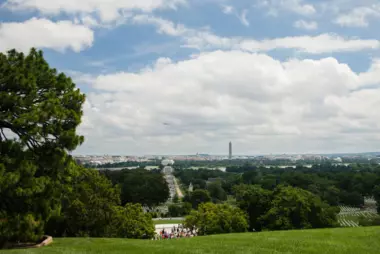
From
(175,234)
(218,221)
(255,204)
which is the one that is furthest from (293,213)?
(175,234)

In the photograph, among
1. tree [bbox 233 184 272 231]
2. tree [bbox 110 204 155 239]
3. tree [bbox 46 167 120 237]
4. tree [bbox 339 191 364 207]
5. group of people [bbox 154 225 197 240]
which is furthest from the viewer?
tree [bbox 339 191 364 207]

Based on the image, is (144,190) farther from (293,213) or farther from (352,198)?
(352,198)

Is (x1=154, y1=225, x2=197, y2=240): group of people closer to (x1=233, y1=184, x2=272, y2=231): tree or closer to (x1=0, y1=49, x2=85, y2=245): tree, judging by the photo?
(x1=233, y1=184, x2=272, y2=231): tree

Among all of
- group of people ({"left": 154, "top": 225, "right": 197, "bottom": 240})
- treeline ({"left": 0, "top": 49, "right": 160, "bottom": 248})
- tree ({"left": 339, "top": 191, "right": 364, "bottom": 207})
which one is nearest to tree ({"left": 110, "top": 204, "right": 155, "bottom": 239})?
group of people ({"left": 154, "top": 225, "right": 197, "bottom": 240})

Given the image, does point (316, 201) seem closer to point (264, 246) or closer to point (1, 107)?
point (264, 246)

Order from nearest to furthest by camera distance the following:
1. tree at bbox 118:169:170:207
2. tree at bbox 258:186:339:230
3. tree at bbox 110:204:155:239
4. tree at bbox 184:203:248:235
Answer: tree at bbox 110:204:155:239 < tree at bbox 258:186:339:230 < tree at bbox 184:203:248:235 < tree at bbox 118:169:170:207

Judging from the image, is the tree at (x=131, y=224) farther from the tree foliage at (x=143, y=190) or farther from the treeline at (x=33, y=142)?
the tree foliage at (x=143, y=190)

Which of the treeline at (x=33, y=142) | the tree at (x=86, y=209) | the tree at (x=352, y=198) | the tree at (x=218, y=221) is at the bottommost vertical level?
the tree at (x=352, y=198)

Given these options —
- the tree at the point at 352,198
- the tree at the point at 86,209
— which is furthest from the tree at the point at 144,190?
the tree at the point at 86,209

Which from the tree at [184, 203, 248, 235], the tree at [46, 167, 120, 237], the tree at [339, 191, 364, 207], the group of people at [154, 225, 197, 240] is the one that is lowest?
the tree at [339, 191, 364, 207]

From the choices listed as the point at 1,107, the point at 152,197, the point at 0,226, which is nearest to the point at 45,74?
the point at 1,107
